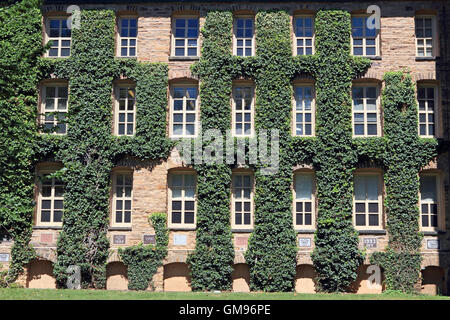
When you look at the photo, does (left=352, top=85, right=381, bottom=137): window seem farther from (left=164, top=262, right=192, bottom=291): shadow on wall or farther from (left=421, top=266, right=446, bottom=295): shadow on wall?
(left=164, top=262, right=192, bottom=291): shadow on wall

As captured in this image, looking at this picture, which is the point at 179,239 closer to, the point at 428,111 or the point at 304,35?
the point at 304,35

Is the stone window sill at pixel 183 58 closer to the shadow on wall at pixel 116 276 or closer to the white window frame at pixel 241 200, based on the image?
the white window frame at pixel 241 200

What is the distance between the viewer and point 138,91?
64.8 feet

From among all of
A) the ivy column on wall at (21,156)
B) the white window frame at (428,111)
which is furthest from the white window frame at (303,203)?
the ivy column on wall at (21,156)

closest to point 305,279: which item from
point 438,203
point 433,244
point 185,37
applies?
point 433,244

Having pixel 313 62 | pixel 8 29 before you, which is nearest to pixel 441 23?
pixel 313 62

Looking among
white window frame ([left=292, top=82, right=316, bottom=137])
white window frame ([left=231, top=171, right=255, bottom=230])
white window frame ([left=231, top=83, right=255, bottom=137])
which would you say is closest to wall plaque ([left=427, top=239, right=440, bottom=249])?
white window frame ([left=292, top=82, right=316, bottom=137])

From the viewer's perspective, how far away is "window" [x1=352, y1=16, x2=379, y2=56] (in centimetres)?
1998

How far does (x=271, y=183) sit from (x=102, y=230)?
654 centimetres

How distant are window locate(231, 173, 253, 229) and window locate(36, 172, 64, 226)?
6.57 m

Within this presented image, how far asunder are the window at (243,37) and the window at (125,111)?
445cm

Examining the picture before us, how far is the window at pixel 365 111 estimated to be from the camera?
64.6ft

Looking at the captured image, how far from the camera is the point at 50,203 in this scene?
19.8m

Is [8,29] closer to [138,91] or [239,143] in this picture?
[138,91]
